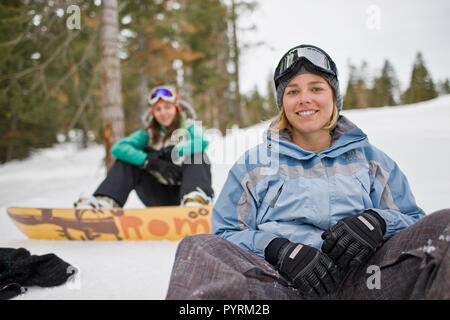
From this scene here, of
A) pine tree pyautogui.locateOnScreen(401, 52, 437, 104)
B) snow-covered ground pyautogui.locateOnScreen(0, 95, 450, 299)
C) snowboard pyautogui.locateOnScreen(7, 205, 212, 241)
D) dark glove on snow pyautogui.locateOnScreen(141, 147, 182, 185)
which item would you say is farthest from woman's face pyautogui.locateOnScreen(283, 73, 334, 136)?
pine tree pyautogui.locateOnScreen(401, 52, 437, 104)

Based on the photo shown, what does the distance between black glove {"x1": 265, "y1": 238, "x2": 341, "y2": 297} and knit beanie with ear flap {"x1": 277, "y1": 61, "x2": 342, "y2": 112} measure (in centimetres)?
92

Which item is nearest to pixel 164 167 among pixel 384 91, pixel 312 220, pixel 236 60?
pixel 312 220

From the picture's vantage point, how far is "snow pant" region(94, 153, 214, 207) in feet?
9.82

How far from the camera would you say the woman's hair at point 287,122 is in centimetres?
163

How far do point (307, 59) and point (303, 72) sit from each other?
0.07 meters

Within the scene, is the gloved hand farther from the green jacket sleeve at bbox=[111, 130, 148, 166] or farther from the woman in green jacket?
the green jacket sleeve at bbox=[111, 130, 148, 166]

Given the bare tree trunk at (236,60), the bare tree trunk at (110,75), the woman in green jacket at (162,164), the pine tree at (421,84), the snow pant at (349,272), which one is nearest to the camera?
the snow pant at (349,272)

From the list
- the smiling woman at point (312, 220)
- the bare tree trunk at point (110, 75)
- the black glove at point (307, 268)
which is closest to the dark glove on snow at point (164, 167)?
the smiling woman at point (312, 220)

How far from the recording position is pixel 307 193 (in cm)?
142

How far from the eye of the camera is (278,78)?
1695 millimetres

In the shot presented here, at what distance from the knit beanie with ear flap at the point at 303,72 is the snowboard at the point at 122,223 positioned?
1523mm

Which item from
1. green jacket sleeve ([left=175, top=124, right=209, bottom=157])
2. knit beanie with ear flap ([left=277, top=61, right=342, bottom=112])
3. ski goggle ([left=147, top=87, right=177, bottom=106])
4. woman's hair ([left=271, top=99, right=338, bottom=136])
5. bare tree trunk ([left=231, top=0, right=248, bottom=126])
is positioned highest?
bare tree trunk ([left=231, top=0, right=248, bottom=126])

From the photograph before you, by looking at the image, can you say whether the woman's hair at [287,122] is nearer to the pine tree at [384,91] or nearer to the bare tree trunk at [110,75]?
the bare tree trunk at [110,75]
